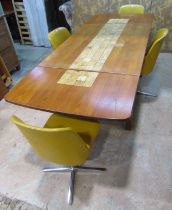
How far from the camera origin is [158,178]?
5.05 feet

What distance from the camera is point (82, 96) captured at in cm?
124

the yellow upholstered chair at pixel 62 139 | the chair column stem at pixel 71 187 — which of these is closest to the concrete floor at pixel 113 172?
the chair column stem at pixel 71 187

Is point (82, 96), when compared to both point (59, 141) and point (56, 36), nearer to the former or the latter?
point (59, 141)

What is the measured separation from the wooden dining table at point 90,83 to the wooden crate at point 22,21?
95.7 inches

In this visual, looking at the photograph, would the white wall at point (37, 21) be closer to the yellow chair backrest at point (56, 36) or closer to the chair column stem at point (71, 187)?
the yellow chair backrest at point (56, 36)

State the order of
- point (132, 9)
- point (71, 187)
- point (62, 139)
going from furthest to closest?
point (132, 9)
point (71, 187)
point (62, 139)

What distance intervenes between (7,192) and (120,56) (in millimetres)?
1431

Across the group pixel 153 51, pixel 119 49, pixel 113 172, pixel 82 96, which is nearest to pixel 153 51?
pixel 153 51

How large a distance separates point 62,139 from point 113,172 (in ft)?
2.63

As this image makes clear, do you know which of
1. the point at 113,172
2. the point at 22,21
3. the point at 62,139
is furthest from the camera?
the point at 22,21

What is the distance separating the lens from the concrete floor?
145 cm

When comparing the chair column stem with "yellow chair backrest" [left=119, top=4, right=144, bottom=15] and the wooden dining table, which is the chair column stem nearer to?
the wooden dining table

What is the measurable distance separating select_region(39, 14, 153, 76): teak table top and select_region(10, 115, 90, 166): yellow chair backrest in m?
0.65

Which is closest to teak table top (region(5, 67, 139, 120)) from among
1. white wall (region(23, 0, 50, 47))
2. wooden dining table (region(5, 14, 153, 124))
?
wooden dining table (region(5, 14, 153, 124))
